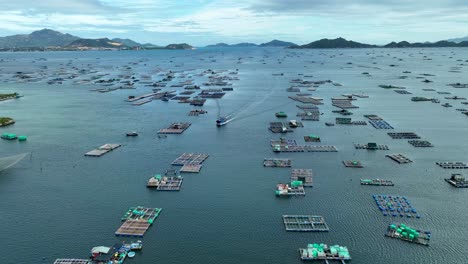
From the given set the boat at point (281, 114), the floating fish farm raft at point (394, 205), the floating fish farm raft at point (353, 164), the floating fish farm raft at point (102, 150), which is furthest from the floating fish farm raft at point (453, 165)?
the floating fish farm raft at point (102, 150)

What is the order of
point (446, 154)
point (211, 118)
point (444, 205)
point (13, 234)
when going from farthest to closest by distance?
1. point (211, 118)
2. point (446, 154)
3. point (444, 205)
4. point (13, 234)

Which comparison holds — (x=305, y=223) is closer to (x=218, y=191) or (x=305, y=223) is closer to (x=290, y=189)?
(x=290, y=189)

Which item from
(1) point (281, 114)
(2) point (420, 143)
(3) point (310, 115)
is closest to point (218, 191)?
(2) point (420, 143)

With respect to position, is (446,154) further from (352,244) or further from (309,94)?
(309,94)

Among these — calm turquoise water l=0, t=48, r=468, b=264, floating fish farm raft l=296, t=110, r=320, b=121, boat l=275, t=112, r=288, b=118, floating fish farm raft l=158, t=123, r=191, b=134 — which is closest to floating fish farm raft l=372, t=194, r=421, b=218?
calm turquoise water l=0, t=48, r=468, b=264

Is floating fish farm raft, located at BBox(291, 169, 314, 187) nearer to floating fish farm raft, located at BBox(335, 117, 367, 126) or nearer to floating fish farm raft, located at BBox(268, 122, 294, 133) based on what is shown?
floating fish farm raft, located at BBox(268, 122, 294, 133)

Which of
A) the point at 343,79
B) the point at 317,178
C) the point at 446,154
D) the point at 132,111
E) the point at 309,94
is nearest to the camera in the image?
the point at 317,178

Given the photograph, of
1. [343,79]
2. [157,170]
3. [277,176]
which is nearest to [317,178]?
[277,176]
